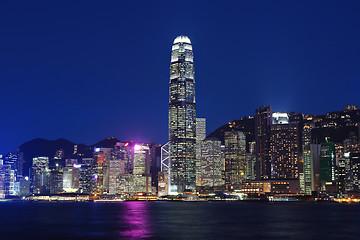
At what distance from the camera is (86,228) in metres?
119

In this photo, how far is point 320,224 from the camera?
421 feet

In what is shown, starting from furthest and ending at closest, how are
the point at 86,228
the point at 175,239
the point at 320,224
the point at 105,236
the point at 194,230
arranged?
the point at 320,224 < the point at 86,228 < the point at 194,230 < the point at 105,236 < the point at 175,239

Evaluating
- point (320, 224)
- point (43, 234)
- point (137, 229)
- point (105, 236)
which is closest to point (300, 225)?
point (320, 224)

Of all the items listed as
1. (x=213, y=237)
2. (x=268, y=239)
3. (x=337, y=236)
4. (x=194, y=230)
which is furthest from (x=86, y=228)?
(x=337, y=236)

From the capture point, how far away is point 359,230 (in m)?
113

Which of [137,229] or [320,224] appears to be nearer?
[137,229]

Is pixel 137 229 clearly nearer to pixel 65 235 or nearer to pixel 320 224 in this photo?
pixel 65 235

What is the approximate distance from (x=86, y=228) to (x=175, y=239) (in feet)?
108

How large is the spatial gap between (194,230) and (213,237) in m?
13.5

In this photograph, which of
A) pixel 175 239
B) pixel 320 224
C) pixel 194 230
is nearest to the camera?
pixel 175 239

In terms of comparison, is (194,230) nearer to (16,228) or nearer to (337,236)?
(337,236)

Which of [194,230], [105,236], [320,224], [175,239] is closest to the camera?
[175,239]

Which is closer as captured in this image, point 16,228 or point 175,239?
point 175,239

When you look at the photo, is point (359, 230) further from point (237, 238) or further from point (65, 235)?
point (65, 235)
